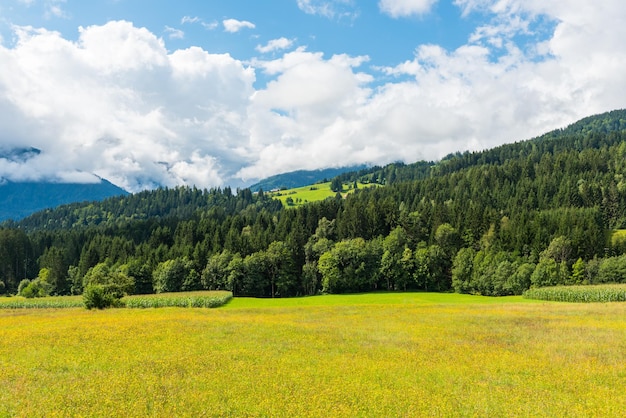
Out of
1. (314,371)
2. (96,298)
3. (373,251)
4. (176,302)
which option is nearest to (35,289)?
(176,302)

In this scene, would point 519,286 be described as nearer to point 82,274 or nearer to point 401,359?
point 401,359

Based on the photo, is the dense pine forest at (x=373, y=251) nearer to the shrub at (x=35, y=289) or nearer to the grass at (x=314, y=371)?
the shrub at (x=35, y=289)

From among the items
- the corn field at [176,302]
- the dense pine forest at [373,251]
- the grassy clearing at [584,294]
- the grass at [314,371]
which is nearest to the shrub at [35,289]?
the dense pine forest at [373,251]

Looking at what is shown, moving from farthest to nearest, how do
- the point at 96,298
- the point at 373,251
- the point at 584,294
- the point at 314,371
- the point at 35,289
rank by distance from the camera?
the point at 35,289
the point at 373,251
the point at 584,294
the point at 96,298
the point at 314,371

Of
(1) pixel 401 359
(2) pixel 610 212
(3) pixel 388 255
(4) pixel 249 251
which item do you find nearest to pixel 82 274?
(4) pixel 249 251

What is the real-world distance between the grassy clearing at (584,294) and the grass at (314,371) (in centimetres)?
3934

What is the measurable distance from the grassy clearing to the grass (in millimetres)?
39341

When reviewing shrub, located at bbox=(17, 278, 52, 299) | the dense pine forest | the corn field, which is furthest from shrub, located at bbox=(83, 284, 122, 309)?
shrub, located at bbox=(17, 278, 52, 299)

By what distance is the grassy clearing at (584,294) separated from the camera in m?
69.8

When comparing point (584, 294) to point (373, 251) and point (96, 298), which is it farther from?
point (96, 298)

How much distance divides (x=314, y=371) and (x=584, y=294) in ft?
232

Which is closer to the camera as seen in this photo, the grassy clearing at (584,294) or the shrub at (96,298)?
the shrub at (96,298)

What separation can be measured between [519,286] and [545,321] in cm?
5964

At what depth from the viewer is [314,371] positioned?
23000 mm
